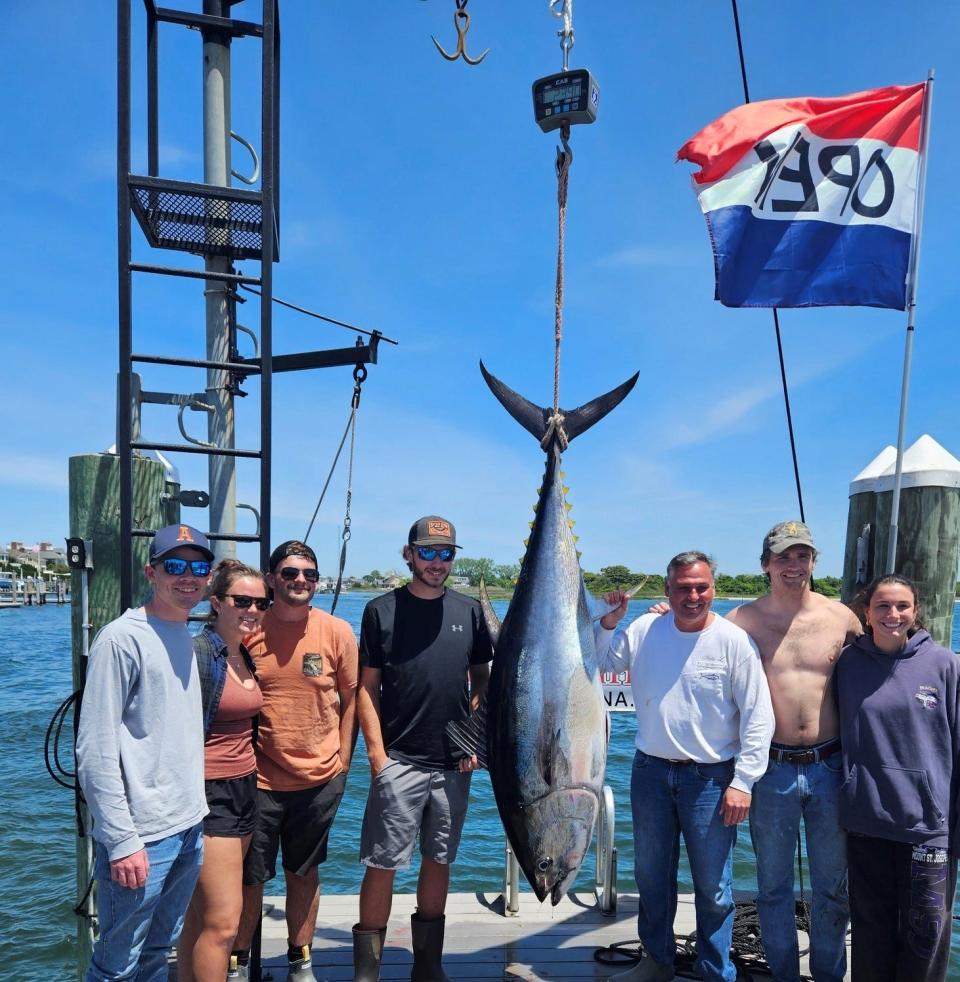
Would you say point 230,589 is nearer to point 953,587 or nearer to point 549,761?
point 549,761

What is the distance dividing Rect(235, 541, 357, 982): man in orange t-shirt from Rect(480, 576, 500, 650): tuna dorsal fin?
1.55 feet

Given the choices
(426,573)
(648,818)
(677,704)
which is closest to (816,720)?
(677,704)

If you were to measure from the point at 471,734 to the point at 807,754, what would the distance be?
112 centimetres

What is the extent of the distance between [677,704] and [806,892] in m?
2.17

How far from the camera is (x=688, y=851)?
105 inches

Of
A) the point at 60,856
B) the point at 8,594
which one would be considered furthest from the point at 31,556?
the point at 60,856

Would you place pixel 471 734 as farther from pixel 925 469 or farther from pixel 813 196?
pixel 813 196

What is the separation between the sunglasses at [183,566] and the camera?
7.11ft

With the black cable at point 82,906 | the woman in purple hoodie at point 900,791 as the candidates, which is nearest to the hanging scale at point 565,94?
the woman in purple hoodie at point 900,791

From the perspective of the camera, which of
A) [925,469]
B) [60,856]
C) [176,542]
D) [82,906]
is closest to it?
[176,542]

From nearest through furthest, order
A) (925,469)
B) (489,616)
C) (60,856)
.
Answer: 1. (489,616)
2. (925,469)
3. (60,856)

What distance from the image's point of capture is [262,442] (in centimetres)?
280

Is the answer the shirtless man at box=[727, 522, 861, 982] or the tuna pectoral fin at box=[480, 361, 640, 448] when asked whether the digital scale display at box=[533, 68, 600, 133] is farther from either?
the shirtless man at box=[727, 522, 861, 982]

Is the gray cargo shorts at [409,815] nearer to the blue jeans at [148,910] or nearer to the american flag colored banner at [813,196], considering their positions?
the blue jeans at [148,910]
